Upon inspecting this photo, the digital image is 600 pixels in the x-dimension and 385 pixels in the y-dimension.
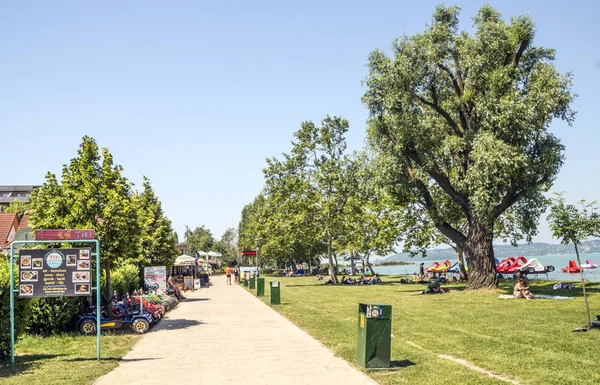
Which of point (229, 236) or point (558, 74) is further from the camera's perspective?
point (229, 236)

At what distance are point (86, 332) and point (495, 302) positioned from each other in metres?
16.1

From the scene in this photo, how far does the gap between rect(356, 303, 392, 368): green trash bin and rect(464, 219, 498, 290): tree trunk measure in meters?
20.1

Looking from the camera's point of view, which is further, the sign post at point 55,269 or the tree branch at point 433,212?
the tree branch at point 433,212

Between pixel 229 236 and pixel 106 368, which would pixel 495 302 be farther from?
pixel 229 236

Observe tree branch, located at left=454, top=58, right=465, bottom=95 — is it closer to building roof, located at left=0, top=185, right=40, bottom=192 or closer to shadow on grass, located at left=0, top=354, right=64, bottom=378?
shadow on grass, located at left=0, top=354, right=64, bottom=378

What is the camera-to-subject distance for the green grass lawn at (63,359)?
32.8 ft

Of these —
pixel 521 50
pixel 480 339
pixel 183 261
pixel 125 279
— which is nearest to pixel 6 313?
pixel 480 339

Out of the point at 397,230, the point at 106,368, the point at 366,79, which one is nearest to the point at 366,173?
the point at 366,79

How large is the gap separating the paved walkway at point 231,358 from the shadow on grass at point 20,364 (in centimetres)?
177

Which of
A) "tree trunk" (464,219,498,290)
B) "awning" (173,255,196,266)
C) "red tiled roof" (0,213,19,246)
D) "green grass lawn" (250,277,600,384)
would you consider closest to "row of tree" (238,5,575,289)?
"tree trunk" (464,219,498,290)

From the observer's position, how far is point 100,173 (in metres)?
18.5

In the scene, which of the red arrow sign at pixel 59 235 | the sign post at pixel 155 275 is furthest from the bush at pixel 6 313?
the sign post at pixel 155 275

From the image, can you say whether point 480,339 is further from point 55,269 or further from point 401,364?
point 55,269

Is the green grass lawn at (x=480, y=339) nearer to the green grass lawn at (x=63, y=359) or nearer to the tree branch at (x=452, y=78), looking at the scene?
the green grass lawn at (x=63, y=359)
